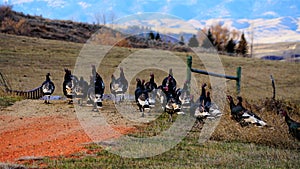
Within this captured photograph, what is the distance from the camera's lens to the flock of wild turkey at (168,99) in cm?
1129

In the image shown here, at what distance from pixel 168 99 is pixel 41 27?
2049 inches

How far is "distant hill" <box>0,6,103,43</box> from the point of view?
188 ft

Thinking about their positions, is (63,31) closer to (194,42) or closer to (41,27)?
(41,27)

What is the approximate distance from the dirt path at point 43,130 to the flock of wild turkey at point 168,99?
62 cm

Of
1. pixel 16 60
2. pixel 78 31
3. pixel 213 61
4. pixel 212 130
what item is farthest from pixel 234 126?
pixel 78 31

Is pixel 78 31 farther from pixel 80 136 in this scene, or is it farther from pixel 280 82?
pixel 80 136

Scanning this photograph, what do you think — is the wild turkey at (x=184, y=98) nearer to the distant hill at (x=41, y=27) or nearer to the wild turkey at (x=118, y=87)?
the wild turkey at (x=118, y=87)

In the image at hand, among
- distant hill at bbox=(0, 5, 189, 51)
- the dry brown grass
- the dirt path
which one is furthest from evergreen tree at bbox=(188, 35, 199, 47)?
the dirt path

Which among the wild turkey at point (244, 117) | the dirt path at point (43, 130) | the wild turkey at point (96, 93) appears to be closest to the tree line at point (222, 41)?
the wild turkey at point (96, 93)

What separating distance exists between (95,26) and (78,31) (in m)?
8.21

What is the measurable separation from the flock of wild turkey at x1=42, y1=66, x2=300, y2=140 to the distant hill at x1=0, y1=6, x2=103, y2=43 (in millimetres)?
42396

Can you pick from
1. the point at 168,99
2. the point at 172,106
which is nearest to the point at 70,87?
the point at 168,99

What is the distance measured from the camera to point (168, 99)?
13.0 metres

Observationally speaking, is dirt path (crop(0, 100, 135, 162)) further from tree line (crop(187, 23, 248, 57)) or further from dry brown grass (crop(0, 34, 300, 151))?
tree line (crop(187, 23, 248, 57))
